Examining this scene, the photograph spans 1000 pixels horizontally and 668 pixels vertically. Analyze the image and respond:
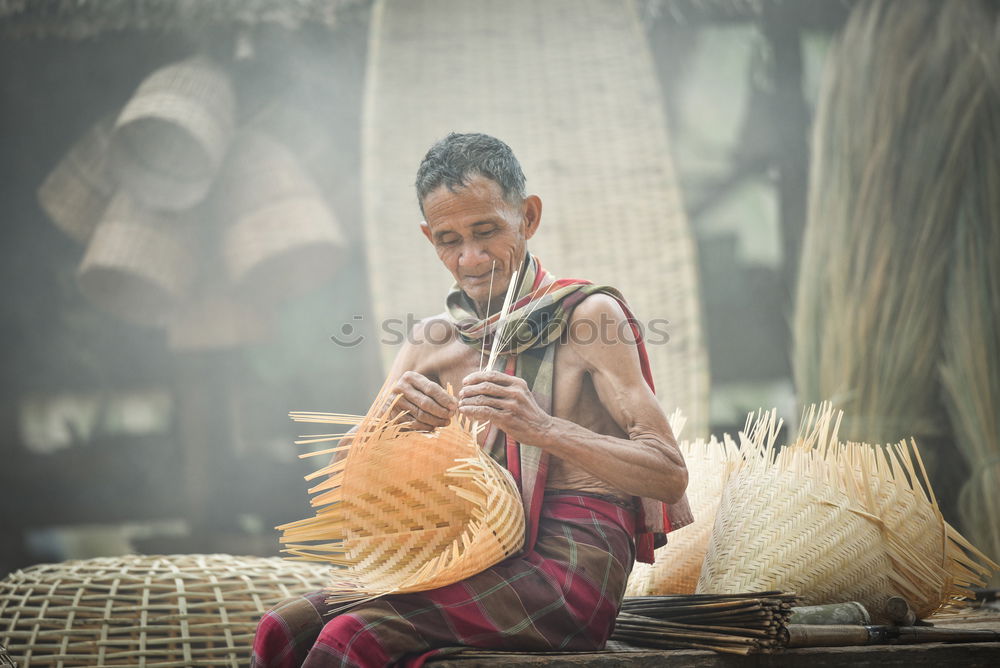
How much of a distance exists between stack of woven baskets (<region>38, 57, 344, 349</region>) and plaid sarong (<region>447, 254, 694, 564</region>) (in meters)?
2.27

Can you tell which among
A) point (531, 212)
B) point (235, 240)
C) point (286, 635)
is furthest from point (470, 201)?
point (235, 240)

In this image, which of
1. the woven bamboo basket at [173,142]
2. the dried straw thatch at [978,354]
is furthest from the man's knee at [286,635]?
the dried straw thatch at [978,354]

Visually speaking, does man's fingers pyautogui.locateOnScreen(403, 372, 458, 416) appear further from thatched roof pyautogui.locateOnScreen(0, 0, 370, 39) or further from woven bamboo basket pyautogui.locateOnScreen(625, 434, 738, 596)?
thatched roof pyautogui.locateOnScreen(0, 0, 370, 39)

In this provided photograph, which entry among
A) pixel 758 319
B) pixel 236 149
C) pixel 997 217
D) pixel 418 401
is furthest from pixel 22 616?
pixel 997 217

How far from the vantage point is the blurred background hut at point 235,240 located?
3.77m

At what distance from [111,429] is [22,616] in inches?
63.0

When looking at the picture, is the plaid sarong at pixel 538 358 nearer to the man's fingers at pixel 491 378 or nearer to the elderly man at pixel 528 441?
the elderly man at pixel 528 441

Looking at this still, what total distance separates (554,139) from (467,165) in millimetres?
2548

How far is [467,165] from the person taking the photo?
1660 mm

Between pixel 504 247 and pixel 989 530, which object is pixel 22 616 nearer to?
pixel 504 247

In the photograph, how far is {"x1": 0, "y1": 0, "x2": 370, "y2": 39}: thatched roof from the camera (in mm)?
3877

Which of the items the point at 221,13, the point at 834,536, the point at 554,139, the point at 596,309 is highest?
the point at 221,13

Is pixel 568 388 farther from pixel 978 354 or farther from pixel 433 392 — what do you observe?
pixel 978 354

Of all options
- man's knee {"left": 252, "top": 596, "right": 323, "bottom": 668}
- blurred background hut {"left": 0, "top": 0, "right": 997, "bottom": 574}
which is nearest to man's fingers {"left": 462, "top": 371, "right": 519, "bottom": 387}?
man's knee {"left": 252, "top": 596, "right": 323, "bottom": 668}
